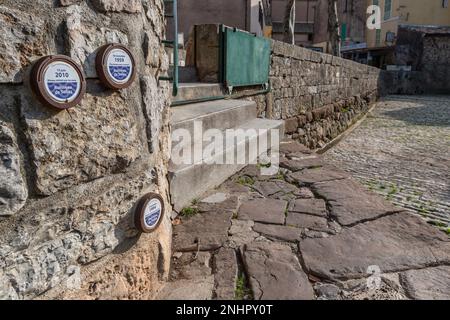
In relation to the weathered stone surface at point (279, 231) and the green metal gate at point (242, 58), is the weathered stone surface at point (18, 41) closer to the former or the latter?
the weathered stone surface at point (279, 231)

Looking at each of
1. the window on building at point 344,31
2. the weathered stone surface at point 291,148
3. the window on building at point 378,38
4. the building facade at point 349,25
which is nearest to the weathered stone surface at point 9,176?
the weathered stone surface at point 291,148

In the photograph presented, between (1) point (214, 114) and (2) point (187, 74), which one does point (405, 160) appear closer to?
(2) point (187, 74)

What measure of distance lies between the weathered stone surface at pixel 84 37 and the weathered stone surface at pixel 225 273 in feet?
3.57

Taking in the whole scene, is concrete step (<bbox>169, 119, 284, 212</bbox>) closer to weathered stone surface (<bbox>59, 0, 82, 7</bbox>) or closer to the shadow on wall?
weathered stone surface (<bbox>59, 0, 82, 7</bbox>)

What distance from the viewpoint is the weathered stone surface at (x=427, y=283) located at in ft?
5.46

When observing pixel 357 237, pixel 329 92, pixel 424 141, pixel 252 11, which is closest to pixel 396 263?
pixel 357 237

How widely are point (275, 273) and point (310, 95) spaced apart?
250 inches

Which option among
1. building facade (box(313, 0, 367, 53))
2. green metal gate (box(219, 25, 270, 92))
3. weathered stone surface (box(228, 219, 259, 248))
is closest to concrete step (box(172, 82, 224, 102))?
green metal gate (box(219, 25, 270, 92))

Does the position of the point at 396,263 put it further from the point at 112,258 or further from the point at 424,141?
the point at 424,141

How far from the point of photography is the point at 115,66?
53.4 inches

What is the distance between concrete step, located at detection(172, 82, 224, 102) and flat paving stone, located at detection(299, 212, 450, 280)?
194cm

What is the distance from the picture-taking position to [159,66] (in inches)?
72.2

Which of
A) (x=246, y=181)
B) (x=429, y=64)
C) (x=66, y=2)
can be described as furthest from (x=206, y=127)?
(x=429, y=64)

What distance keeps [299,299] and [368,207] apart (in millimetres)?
1263
